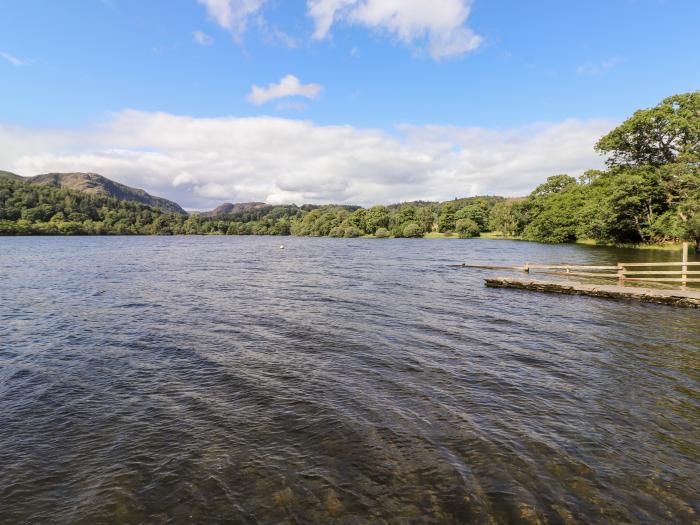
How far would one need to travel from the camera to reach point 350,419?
958 cm

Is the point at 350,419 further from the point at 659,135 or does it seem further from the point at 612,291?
the point at 659,135

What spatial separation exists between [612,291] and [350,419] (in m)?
24.7

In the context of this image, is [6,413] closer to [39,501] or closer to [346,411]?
[39,501]

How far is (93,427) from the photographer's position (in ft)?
30.6

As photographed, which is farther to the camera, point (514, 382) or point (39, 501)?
point (514, 382)

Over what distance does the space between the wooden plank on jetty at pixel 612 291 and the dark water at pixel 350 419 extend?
4.26 metres

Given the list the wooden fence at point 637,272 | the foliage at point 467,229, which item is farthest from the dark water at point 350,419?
the foliage at point 467,229

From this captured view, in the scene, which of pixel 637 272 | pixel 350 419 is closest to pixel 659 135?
pixel 637 272

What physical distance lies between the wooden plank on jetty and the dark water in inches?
168

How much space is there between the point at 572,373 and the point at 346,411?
8274 mm

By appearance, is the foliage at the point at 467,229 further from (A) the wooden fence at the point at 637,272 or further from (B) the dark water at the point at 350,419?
(B) the dark water at the point at 350,419

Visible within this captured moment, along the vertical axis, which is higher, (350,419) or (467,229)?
(467,229)

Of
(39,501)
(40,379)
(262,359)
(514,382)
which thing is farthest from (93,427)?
(514,382)

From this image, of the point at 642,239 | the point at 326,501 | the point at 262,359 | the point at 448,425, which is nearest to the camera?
the point at 326,501
